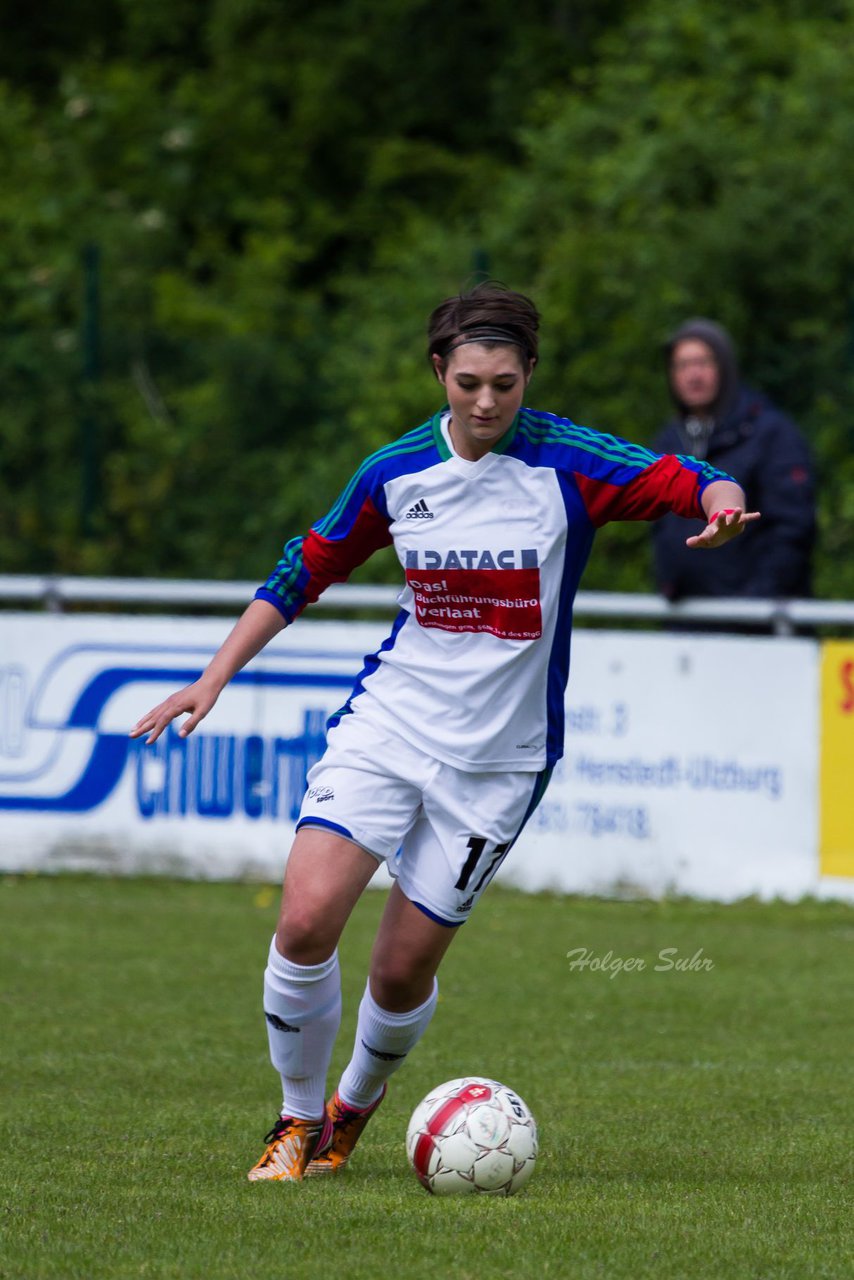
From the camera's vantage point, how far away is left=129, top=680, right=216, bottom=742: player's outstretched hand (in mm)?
4793

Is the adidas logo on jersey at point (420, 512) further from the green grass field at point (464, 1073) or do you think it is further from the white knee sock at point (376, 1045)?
the green grass field at point (464, 1073)

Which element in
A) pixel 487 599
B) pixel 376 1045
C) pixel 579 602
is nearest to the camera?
pixel 487 599

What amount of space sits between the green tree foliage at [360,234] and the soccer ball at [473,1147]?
758cm

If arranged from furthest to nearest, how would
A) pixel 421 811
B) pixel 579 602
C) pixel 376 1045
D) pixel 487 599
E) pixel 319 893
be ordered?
pixel 579 602 → pixel 376 1045 → pixel 421 811 → pixel 487 599 → pixel 319 893

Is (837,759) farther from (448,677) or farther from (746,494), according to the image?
(448,677)

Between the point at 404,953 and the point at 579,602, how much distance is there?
4.82 m

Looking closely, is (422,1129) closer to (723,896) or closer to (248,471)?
(723,896)

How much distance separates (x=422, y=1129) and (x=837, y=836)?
498cm

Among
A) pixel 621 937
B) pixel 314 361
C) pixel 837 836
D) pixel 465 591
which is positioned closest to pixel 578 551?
pixel 465 591

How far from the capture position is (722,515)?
181 inches

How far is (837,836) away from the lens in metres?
9.41

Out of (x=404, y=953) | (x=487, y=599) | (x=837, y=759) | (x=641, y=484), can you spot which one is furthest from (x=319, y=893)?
(x=837, y=759)

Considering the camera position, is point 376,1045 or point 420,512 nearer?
point 420,512

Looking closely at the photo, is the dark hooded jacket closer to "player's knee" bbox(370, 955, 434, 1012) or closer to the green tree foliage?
the green tree foliage
